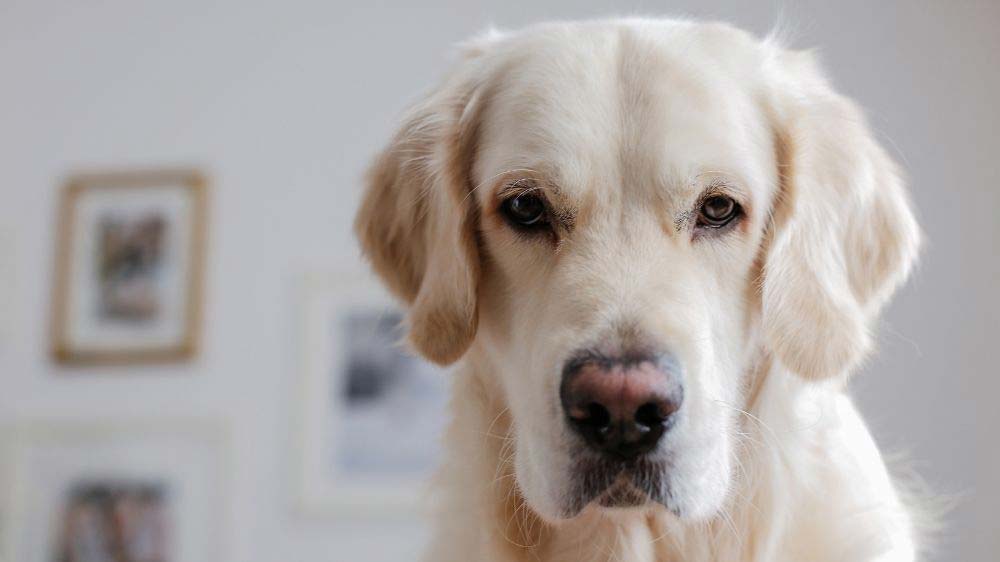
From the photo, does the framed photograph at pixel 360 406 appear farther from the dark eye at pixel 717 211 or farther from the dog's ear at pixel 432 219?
the dark eye at pixel 717 211

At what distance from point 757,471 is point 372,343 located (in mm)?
2072

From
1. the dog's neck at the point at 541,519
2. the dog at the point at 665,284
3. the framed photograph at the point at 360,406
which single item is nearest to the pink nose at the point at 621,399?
the dog at the point at 665,284

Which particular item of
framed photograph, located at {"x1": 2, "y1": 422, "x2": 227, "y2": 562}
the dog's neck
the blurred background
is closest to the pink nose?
the dog's neck

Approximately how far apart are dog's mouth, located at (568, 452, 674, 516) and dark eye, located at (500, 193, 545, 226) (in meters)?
0.27

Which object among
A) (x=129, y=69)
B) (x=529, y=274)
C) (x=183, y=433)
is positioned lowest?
(x=183, y=433)

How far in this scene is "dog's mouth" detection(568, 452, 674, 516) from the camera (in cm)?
89

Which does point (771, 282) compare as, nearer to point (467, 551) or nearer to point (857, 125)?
point (857, 125)

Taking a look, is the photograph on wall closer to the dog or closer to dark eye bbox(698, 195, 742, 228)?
the dog

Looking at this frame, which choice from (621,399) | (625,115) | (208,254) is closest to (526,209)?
(625,115)

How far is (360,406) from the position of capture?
298cm

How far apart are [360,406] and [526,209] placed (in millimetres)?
2021

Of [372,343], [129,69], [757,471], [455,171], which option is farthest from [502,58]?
[129,69]

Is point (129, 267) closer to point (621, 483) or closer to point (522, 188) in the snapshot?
point (522, 188)

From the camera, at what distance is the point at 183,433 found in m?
3.07
